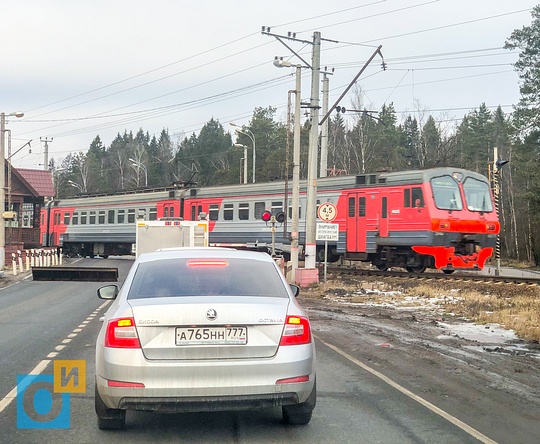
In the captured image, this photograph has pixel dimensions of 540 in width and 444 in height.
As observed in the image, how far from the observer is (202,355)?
18.0 feet

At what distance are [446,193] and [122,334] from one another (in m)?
20.4

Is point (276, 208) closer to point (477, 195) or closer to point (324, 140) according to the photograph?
point (324, 140)

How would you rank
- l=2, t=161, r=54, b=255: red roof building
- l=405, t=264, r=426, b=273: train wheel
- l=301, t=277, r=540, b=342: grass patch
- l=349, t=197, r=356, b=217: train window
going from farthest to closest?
l=2, t=161, r=54, b=255: red roof building → l=349, t=197, r=356, b=217: train window → l=405, t=264, r=426, b=273: train wheel → l=301, t=277, r=540, b=342: grass patch

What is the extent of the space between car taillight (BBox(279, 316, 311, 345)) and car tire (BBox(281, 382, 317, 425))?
1.54 ft

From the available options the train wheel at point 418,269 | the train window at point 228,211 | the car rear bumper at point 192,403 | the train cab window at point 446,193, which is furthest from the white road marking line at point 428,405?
the train window at point 228,211

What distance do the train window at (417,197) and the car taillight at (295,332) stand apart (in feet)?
62.7

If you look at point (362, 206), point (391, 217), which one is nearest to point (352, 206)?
point (362, 206)

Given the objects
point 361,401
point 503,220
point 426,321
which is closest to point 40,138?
point 503,220

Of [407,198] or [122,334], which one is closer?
[122,334]

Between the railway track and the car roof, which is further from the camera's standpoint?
the railway track

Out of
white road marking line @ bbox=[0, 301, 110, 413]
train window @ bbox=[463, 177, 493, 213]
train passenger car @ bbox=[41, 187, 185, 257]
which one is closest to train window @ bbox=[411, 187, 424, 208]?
train window @ bbox=[463, 177, 493, 213]

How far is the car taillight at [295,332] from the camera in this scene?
566 centimetres

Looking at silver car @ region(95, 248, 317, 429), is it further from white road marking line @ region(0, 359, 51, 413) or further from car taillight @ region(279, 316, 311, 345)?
white road marking line @ region(0, 359, 51, 413)

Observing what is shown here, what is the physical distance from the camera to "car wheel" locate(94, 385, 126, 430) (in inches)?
230
